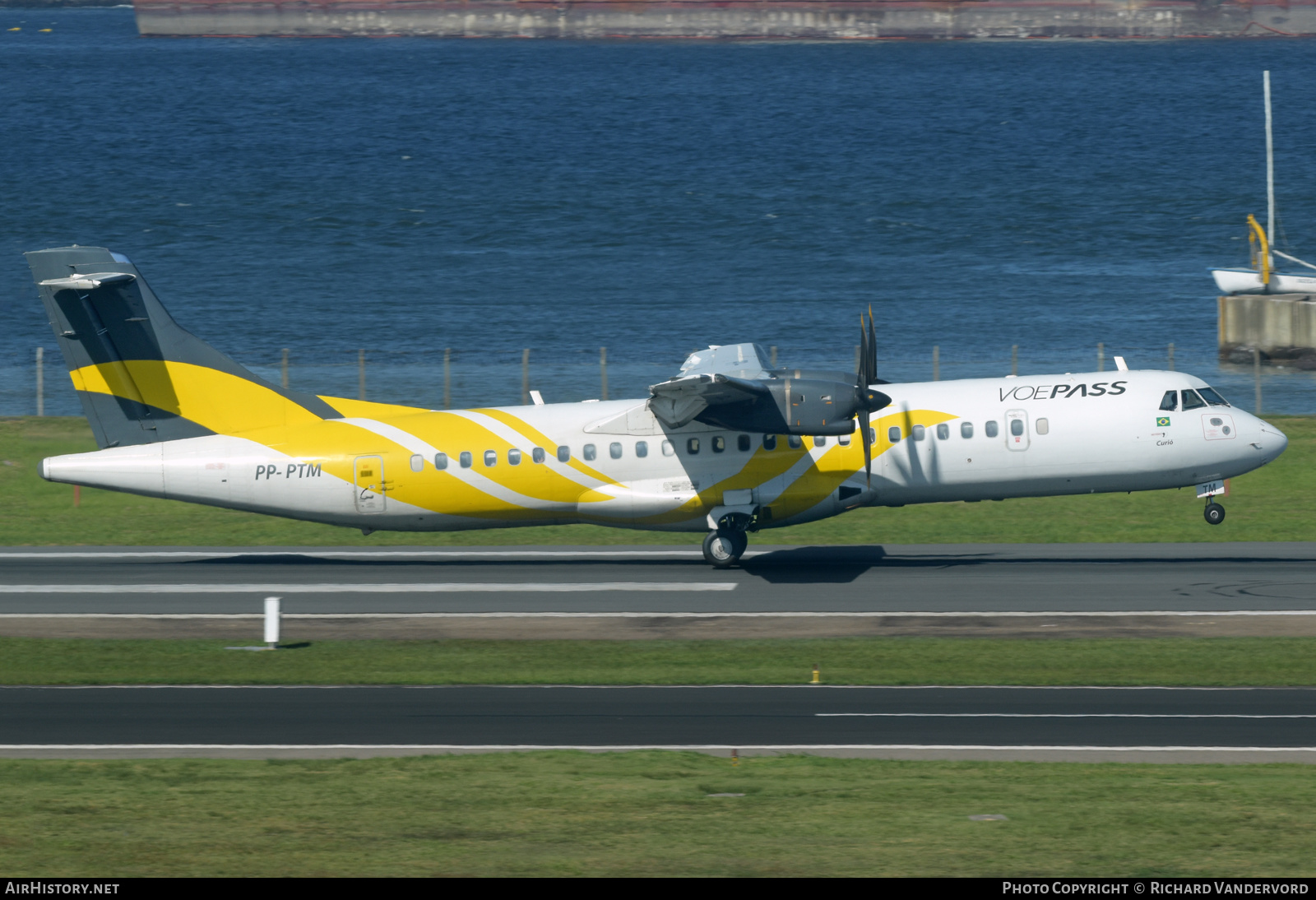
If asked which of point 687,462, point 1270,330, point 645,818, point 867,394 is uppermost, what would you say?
point 867,394

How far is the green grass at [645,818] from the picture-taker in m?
12.7

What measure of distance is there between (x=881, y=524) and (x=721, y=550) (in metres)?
7.84

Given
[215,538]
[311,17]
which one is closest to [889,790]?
[215,538]

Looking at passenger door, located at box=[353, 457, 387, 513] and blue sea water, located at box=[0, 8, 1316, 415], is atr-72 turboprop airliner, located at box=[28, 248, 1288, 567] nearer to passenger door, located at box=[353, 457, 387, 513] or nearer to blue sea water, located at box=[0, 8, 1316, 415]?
passenger door, located at box=[353, 457, 387, 513]

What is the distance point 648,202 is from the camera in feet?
362

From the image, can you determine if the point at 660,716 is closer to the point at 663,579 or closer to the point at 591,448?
the point at 663,579

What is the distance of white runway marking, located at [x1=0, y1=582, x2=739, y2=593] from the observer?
97.0 feet

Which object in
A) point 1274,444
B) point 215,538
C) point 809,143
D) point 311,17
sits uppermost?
point 311,17

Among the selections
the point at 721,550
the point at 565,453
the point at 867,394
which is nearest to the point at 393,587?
the point at 565,453

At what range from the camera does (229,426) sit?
31312 mm

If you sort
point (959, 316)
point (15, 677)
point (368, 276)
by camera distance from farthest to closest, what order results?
point (368, 276) < point (959, 316) < point (15, 677)

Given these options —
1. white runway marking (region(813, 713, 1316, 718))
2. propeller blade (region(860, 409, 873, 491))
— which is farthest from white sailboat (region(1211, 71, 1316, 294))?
white runway marking (region(813, 713, 1316, 718))
